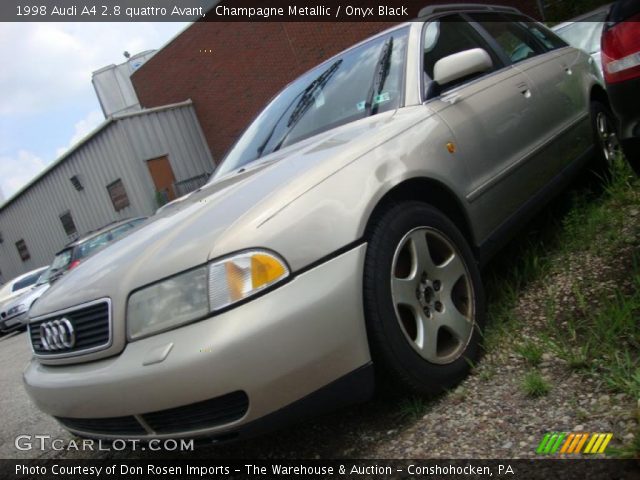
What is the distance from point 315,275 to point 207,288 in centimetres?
35

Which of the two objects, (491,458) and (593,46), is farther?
(593,46)

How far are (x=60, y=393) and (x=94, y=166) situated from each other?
16.5m

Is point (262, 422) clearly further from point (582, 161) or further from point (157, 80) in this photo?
point (157, 80)

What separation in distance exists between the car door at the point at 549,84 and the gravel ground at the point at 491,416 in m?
0.82

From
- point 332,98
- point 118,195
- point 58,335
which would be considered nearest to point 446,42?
point 332,98

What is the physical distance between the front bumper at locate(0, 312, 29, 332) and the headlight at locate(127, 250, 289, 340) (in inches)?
442

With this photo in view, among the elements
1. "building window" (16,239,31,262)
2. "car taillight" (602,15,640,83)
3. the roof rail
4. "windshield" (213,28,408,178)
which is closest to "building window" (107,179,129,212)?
"building window" (16,239,31,262)

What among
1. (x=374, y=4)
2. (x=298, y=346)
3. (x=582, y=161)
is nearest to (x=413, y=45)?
(x=582, y=161)

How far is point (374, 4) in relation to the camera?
14.4 metres

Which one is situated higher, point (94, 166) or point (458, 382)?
point (94, 166)

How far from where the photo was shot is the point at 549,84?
3.38 meters

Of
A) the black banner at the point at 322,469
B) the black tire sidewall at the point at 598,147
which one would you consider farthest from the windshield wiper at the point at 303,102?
the black tire sidewall at the point at 598,147

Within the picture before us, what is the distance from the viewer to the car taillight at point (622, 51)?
7.45ft

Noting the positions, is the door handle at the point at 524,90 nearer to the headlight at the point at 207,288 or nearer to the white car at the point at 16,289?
the headlight at the point at 207,288
